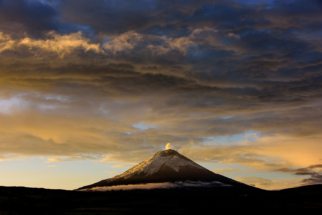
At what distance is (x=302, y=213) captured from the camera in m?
→ 187

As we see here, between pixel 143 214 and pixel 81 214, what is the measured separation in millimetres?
34987

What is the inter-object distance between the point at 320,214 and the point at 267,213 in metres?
29.8

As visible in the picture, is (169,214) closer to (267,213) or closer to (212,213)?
(212,213)

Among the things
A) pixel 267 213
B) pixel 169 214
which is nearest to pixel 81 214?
pixel 169 214

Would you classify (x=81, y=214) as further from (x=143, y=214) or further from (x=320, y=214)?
(x=320, y=214)

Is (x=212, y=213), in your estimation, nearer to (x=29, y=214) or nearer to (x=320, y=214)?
(x=320, y=214)

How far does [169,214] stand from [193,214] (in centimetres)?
1471

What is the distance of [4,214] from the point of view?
16350 centimetres

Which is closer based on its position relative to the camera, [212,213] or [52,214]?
[52,214]

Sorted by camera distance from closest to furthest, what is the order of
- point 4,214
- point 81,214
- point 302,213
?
1. point 4,214
2. point 81,214
3. point 302,213

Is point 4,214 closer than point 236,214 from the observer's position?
Yes

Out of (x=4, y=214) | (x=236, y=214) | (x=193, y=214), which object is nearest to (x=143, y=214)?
(x=193, y=214)

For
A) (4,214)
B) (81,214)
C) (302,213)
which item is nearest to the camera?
(4,214)

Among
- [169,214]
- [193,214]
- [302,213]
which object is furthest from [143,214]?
[302,213]
